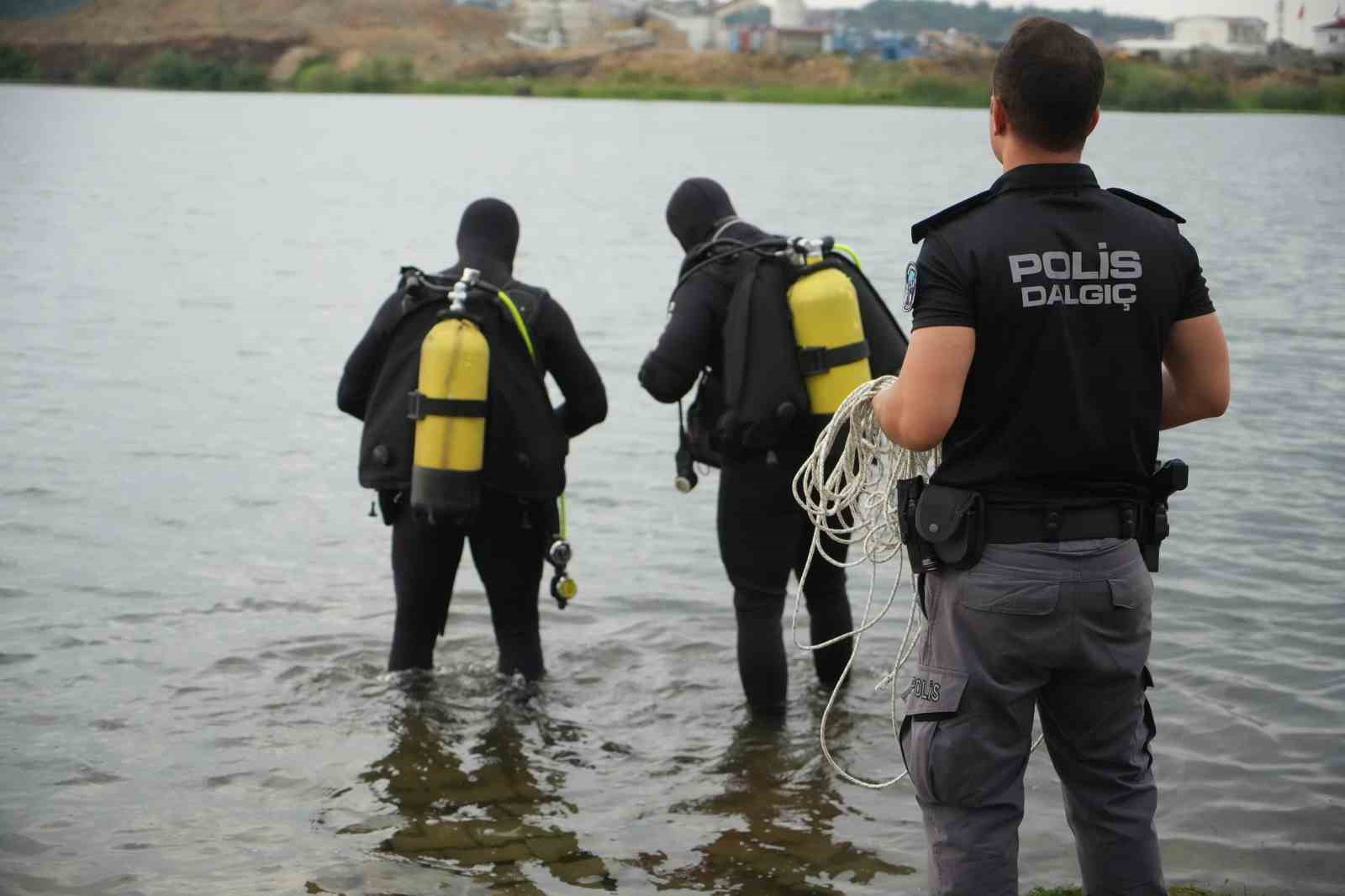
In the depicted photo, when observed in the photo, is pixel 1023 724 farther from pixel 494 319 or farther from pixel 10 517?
pixel 10 517

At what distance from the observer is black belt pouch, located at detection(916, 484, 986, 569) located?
10.7 ft

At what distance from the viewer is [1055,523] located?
10.6ft

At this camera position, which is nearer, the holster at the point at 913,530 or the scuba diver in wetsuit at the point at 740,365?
the holster at the point at 913,530

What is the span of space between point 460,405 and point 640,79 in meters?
116

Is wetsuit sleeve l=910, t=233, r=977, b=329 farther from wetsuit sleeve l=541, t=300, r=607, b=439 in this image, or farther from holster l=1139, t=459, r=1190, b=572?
wetsuit sleeve l=541, t=300, r=607, b=439

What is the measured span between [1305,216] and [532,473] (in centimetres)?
2848

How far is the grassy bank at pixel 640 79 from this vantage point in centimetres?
9431

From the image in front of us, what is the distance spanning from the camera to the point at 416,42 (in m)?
128

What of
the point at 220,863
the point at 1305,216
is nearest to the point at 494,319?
the point at 220,863

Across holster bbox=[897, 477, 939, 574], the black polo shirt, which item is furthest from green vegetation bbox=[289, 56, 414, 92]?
the black polo shirt

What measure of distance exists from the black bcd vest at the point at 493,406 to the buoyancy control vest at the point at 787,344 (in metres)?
0.78

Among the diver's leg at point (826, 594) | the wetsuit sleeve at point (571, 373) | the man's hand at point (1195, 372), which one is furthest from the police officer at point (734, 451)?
the man's hand at point (1195, 372)

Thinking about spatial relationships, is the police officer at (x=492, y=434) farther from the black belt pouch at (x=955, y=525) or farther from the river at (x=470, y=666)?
the black belt pouch at (x=955, y=525)

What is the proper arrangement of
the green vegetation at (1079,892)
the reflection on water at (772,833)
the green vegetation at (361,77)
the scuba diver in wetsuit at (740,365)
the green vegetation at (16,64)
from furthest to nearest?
1. the green vegetation at (361,77)
2. the green vegetation at (16,64)
3. the scuba diver in wetsuit at (740,365)
4. the reflection on water at (772,833)
5. the green vegetation at (1079,892)
